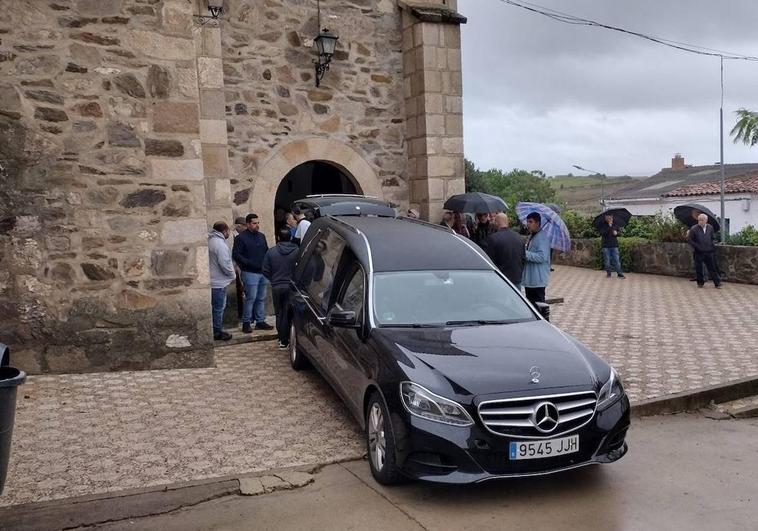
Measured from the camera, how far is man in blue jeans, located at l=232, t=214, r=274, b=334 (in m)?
9.05

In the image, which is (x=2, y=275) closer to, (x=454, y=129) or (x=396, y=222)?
(x=396, y=222)

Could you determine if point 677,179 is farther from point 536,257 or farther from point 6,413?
point 6,413

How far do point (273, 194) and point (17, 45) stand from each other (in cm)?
428

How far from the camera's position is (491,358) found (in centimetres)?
468

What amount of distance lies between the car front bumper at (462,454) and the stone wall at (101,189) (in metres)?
3.90

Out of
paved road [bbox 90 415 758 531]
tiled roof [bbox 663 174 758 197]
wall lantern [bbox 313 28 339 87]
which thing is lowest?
paved road [bbox 90 415 758 531]

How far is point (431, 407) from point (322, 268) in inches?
111

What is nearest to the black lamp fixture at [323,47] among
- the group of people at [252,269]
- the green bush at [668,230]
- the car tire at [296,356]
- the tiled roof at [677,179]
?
the group of people at [252,269]

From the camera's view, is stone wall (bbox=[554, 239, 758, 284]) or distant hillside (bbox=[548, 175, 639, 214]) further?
distant hillside (bbox=[548, 175, 639, 214])

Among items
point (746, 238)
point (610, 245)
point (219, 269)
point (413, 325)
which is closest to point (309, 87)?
point (219, 269)

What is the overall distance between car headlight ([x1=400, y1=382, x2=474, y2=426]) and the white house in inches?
744

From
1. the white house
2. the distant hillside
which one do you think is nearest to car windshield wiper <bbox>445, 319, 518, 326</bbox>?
the white house

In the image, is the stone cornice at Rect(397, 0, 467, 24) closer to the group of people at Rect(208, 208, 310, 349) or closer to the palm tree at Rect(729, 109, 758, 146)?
the group of people at Rect(208, 208, 310, 349)

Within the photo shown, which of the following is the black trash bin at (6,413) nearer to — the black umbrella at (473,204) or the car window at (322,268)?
the car window at (322,268)
